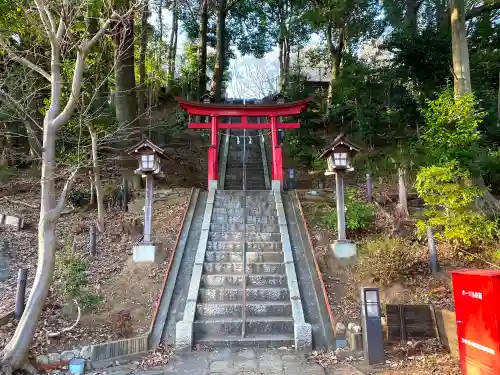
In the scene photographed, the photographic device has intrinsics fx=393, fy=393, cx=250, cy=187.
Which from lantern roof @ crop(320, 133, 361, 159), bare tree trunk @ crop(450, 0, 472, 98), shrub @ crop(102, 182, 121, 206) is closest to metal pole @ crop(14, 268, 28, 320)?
shrub @ crop(102, 182, 121, 206)

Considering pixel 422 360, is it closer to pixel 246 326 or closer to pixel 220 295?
pixel 246 326

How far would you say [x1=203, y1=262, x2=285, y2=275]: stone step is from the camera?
27.6 ft

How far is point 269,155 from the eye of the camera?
1772cm

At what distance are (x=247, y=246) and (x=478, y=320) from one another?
539 centimetres

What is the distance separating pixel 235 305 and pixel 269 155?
11.1 m

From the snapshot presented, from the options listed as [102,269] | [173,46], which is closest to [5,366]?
[102,269]

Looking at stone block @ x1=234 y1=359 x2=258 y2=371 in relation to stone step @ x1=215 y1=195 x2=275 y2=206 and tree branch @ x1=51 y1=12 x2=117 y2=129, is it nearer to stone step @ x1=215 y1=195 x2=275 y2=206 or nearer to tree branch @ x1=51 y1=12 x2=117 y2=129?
tree branch @ x1=51 y1=12 x2=117 y2=129

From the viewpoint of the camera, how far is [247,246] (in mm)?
9234

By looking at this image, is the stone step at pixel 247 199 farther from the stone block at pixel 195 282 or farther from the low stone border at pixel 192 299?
the stone block at pixel 195 282

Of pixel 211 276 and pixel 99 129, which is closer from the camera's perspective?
pixel 211 276

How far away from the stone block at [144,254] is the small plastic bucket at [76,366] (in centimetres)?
351

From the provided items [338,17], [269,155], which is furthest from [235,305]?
[338,17]

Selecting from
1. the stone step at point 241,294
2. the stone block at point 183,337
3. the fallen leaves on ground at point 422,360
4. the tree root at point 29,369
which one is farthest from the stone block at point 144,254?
the fallen leaves on ground at point 422,360

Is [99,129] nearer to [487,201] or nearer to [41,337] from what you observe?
[41,337]
